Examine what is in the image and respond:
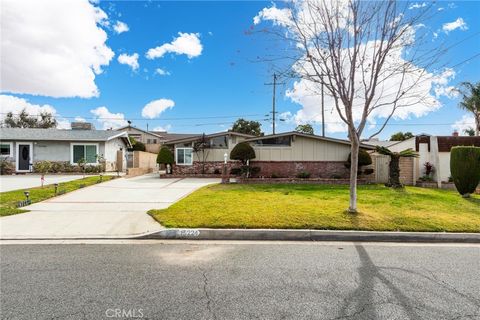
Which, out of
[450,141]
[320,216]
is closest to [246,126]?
[450,141]

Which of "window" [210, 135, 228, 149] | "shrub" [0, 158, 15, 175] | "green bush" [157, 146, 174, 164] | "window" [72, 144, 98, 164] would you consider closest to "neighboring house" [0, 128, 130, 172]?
"window" [72, 144, 98, 164]

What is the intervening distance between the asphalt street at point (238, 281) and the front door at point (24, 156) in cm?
1960

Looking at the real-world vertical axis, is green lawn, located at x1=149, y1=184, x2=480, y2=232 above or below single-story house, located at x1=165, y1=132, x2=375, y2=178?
below

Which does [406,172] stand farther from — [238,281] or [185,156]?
[238,281]

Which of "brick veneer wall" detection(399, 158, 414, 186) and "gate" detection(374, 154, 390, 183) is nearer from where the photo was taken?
"brick veneer wall" detection(399, 158, 414, 186)

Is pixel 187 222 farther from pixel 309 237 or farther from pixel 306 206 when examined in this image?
pixel 306 206

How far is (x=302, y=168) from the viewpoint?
1884 centimetres

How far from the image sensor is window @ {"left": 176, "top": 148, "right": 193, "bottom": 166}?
21172mm

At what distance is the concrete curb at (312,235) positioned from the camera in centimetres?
575

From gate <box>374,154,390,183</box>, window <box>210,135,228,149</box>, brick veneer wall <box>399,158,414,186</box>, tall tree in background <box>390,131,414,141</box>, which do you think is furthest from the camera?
tall tree in background <box>390,131,414,141</box>

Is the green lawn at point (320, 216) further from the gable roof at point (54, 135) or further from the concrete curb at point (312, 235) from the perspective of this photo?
the gable roof at point (54, 135)

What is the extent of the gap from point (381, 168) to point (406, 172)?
4.43 ft

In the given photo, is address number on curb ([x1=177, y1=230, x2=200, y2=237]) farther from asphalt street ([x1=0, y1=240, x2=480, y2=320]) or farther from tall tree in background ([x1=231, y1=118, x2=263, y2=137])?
tall tree in background ([x1=231, y1=118, x2=263, y2=137])

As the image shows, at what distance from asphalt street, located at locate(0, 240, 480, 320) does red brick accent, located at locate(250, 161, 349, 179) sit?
525 inches
